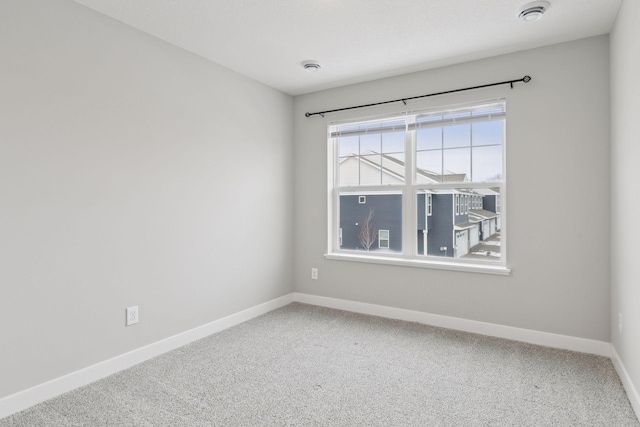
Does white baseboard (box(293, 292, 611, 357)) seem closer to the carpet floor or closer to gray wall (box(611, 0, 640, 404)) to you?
the carpet floor

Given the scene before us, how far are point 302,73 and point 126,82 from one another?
62.1 inches

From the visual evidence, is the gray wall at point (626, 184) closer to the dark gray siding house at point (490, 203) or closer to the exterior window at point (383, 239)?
the dark gray siding house at point (490, 203)

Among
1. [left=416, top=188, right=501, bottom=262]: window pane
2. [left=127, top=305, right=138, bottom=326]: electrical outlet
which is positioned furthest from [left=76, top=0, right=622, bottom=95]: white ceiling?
[left=127, top=305, right=138, bottom=326]: electrical outlet

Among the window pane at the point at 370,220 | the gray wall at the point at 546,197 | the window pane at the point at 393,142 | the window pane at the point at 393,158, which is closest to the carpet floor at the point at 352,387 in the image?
the gray wall at the point at 546,197

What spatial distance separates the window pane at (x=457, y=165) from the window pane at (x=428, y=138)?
12cm

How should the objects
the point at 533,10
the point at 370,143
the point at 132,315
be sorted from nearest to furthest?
the point at 533,10, the point at 132,315, the point at 370,143

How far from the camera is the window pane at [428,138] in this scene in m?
3.46

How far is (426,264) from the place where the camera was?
3.44 meters

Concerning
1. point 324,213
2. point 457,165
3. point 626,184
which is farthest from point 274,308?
point 626,184

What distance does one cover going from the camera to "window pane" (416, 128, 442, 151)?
136 inches

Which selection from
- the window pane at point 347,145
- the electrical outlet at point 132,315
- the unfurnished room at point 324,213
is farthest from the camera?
the window pane at point 347,145

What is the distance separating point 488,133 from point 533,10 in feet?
3.51

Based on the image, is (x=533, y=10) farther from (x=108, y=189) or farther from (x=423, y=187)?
(x=108, y=189)

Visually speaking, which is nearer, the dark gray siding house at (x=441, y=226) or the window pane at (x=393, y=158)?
the dark gray siding house at (x=441, y=226)
